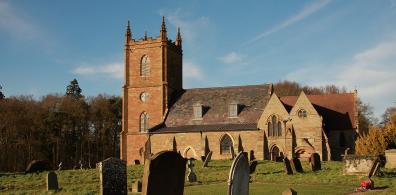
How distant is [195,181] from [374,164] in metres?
9.18

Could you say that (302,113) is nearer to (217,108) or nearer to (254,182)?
(217,108)

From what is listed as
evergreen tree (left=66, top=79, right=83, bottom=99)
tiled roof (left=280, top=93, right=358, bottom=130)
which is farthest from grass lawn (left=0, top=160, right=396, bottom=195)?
evergreen tree (left=66, top=79, right=83, bottom=99)

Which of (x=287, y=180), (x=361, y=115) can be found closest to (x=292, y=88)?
(x=361, y=115)

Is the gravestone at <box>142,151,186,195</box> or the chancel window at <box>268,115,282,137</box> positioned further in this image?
the chancel window at <box>268,115,282,137</box>

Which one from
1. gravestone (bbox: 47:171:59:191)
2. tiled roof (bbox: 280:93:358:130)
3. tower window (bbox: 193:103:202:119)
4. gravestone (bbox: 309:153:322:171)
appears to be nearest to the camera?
gravestone (bbox: 47:171:59:191)

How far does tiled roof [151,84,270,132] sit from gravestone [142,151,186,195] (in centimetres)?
3398

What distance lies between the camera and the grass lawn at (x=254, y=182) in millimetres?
21156

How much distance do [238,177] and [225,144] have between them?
3533cm

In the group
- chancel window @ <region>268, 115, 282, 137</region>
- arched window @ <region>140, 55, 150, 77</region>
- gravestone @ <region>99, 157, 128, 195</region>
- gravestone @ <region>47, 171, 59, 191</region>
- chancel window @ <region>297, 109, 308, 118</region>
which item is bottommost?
gravestone @ <region>47, 171, 59, 191</region>

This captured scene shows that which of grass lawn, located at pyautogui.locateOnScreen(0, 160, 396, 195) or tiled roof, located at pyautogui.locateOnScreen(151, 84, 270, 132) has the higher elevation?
tiled roof, located at pyautogui.locateOnScreen(151, 84, 270, 132)

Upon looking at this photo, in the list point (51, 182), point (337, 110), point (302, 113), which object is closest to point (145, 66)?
point (302, 113)

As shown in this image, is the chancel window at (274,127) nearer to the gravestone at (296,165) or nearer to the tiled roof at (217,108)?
the tiled roof at (217,108)

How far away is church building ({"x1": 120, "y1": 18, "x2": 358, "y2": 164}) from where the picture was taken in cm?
4588

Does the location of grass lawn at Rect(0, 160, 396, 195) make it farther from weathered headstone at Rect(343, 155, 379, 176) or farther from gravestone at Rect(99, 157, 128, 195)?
gravestone at Rect(99, 157, 128, 195)
